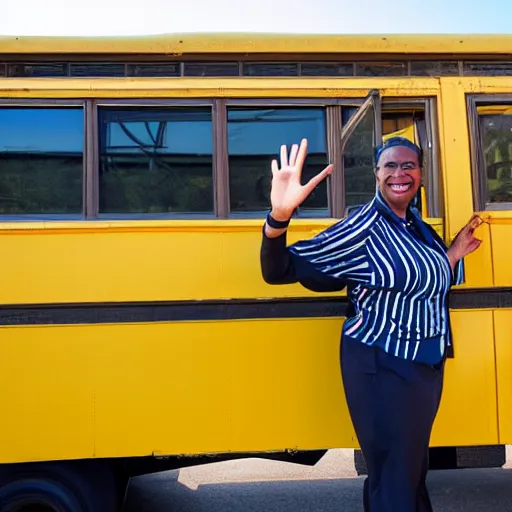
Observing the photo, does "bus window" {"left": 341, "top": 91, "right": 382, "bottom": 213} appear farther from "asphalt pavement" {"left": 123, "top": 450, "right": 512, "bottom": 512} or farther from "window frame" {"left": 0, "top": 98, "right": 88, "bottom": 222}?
"asphalt pavement" {"left": 123, "top": 450, "right": 512, "bottom": 512}

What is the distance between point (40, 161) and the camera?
2805mm

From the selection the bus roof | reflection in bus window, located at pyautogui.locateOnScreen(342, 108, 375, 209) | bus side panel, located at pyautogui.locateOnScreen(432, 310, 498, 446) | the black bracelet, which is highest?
the bus roof

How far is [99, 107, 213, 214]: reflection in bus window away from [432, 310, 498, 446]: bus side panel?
145cm

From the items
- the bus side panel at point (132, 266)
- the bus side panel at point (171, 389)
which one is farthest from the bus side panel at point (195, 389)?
the bus side panel at point (132, 266)

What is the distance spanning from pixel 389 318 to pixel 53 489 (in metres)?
1.81

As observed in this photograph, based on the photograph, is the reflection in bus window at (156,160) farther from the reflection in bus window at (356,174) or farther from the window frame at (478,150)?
the window frame at (478,150)

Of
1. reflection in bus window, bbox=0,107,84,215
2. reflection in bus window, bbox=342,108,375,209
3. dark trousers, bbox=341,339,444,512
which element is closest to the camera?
dark trousers, bbox=341,339,444,512

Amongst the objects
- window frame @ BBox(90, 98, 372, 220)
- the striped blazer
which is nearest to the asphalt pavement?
the striped blazer

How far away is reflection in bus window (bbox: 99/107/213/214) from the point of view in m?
2.83

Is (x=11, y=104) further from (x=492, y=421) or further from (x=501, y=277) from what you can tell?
(x=492, y=421)

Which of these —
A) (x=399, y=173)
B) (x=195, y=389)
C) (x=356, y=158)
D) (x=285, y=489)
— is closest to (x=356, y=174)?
(x=356, y=158)

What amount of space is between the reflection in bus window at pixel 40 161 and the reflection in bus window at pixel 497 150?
2.06 metres

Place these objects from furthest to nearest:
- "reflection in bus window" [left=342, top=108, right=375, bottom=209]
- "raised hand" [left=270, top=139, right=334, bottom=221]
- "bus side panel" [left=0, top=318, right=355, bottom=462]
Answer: "reflection in bus window" [left=342, top=108, right=375, bottom=209], "bus side panel" [left=0, top=318, right=355, bottom=462], "raised hand" [left=270, top=139, right=334, bottom=221]

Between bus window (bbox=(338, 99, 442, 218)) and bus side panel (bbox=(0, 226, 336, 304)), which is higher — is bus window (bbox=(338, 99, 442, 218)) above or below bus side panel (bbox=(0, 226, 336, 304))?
above
